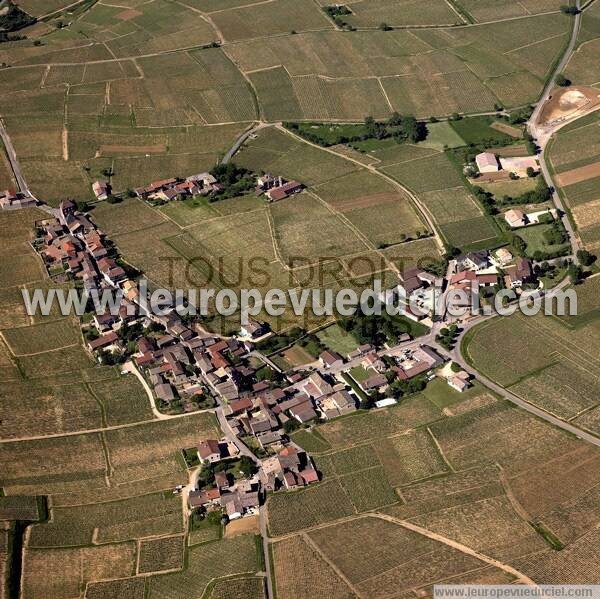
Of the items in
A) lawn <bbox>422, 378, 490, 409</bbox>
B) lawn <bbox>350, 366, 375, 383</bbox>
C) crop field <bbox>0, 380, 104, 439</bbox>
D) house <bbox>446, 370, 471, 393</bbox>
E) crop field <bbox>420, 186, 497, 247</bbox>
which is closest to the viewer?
crop field <bbox>0, 380, 104, 439</bbox>

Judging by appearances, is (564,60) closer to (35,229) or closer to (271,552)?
(35,229)

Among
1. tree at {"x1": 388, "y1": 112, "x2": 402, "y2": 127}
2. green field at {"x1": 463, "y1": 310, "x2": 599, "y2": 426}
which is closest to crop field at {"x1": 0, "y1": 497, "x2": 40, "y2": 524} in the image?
green field at {"x1": 463, "y1": 310, "x2": 599, "y2": 426}

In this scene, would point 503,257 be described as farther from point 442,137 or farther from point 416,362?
point 442,137

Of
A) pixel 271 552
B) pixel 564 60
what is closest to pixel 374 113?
pixel 564 60

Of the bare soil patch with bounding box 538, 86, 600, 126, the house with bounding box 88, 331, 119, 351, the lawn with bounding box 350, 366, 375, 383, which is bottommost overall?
the house with bounding box 88, 331, 119, 351

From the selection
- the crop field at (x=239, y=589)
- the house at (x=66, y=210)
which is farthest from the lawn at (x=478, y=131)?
the crop field at (x=239, y=589)

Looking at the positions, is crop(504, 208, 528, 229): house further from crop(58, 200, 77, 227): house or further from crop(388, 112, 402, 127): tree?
crop(58, 200, 77, 227): house

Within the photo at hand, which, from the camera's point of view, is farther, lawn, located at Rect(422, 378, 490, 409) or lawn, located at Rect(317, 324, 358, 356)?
lawn, located at Rect(317, 324, 358, 356)
